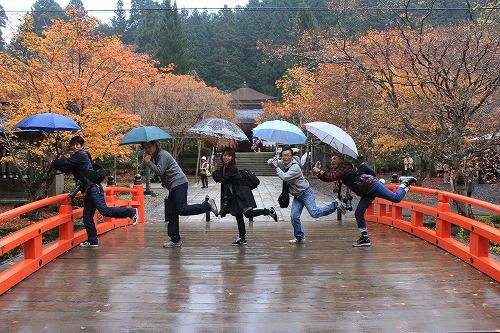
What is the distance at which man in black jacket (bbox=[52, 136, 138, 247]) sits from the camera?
638cm

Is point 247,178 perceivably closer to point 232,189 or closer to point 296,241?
point 232,189

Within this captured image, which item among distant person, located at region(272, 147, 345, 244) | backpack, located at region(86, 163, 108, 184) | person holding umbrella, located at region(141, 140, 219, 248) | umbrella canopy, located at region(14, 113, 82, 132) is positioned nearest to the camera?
backpack, located at region(86, 163, 108, 184)

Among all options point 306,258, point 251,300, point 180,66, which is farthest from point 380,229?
point 180,66

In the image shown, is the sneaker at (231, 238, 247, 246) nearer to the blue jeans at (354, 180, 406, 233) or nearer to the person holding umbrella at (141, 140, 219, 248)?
the person holding umbrella at (141, 140, 219, 248)

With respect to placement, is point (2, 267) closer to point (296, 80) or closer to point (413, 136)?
point (413, 136)

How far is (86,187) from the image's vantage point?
660 centimetres

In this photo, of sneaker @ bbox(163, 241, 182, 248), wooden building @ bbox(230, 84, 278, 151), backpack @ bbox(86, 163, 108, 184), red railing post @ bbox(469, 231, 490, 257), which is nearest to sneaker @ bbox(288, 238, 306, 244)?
sneaker @ bbox(163, 241, 182, 248)

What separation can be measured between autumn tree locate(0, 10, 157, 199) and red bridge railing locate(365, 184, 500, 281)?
7821 mm

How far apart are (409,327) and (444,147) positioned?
771cm

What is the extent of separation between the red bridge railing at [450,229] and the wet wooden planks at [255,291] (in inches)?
6.0

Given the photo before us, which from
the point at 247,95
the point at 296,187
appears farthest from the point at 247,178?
the point at 247,95

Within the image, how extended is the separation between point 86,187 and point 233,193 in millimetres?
2064

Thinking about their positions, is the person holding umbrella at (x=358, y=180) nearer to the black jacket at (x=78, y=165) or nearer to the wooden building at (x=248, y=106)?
the black jacket at (x=78, y=165)

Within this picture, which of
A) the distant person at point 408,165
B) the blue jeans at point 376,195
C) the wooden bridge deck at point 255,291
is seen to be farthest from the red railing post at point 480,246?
the distant person at point 408,165
